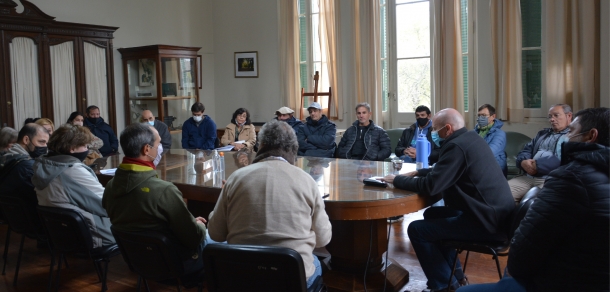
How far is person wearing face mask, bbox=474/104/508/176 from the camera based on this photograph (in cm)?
475

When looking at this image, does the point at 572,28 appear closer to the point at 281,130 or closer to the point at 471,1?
the point at 471,1

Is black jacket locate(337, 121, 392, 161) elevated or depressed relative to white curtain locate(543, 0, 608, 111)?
depressed

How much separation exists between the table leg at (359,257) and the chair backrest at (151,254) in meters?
1.11

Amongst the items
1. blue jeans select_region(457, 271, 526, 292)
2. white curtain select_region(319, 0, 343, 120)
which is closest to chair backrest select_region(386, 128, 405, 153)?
white curtain select_region(319, 0, 343, 120)

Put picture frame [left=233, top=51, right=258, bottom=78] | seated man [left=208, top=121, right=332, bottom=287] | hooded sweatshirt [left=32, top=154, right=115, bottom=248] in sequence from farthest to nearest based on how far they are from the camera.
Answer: picture frame [left=233, top=51, right=258, bottom=78], hooded sweatshirt [left=32, top=154, right=115, bottom=248], seated man [left=208, top=121, right=332, bottom=287]

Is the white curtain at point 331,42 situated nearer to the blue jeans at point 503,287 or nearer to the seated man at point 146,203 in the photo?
the seated man at point 146,203

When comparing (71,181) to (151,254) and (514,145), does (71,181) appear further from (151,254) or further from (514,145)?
(514,145)

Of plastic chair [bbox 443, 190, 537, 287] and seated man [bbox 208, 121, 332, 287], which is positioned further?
plastic chair [bbox 443, 190, 537, 287]

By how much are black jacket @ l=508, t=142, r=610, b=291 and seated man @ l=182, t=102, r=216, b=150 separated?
16.2 ft

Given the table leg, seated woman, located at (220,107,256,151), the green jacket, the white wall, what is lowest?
the table leg

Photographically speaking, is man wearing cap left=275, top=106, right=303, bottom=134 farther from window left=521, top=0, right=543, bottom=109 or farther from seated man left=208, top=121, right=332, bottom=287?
seated man left=208, top=121, right=332, bottom=287

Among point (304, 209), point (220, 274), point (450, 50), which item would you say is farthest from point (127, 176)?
point (450, 50)

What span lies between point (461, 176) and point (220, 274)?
142 cm

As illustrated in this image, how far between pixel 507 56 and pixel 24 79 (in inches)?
219
